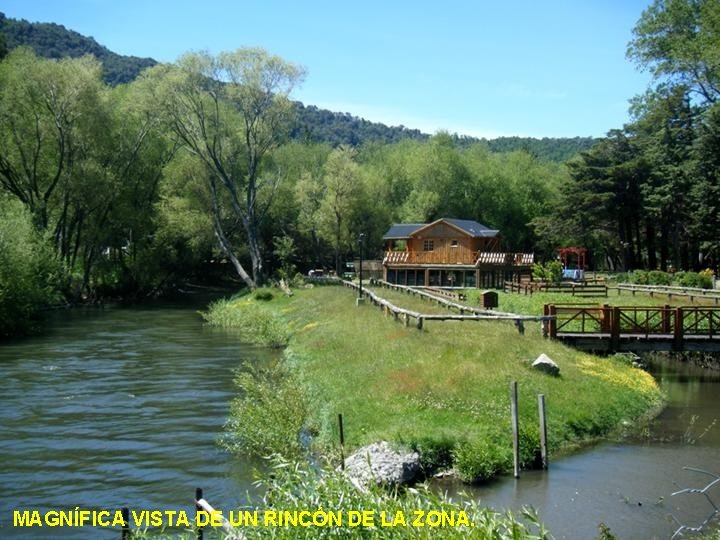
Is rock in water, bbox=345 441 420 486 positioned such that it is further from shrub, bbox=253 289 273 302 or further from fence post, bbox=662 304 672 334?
shrub, bbox=253 289 273 302

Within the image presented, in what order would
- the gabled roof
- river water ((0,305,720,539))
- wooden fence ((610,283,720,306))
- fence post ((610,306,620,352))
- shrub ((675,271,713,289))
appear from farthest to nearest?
the gabled roof, shrub ((675,271,713,289)), wooden fence ((610,283,720,306)), fence post ((610,306,620,352)), river water ((0,305,720,539))

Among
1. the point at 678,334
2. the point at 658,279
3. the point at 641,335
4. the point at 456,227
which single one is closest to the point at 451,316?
the point at 641,335

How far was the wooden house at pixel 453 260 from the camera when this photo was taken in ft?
212

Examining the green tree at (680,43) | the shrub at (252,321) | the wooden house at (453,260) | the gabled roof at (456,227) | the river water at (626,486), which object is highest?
the green tree at (680,43)

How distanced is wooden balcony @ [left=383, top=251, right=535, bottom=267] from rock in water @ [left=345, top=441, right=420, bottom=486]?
4814 cm

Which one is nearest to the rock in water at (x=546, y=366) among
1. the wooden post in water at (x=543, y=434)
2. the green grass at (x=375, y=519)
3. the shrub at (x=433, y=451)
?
the wooden post in water at (x=543, y=434)

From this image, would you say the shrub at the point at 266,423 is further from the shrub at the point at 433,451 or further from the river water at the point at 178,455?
the shrub at the point at 433,451

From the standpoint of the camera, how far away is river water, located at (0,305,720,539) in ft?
48.7

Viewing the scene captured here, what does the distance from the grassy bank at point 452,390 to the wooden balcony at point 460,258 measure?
1288 inches

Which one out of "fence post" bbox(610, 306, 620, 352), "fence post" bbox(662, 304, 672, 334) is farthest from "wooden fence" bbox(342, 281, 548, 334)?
"fence post" bbox(662, 304, 672, 334)

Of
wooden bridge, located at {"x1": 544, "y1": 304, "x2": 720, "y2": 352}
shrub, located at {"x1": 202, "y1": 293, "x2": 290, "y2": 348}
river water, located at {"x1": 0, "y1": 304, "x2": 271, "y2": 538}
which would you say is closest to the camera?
river water, located at {"x1": 0, "y1": 304, "x2": 271, "y2": 538}

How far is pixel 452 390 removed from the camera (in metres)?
20.8

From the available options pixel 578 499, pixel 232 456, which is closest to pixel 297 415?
pixel 232 456

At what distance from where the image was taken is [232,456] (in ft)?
59.2
